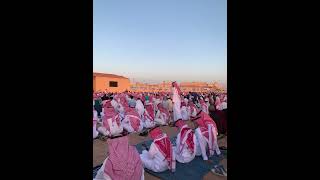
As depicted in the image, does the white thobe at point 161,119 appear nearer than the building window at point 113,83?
Yes

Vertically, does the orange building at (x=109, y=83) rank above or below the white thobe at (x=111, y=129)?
above

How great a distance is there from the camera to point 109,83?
26.2m

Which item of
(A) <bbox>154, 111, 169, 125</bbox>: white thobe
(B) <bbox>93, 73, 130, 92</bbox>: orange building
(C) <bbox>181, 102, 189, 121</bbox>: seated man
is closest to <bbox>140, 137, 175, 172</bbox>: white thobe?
(A) <bbox>154, 111, 169, 125</bbox>: white thobe

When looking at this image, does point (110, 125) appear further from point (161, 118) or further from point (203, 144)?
point (203, 144)

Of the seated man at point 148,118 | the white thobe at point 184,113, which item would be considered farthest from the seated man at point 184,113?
the seated man at point 148,118

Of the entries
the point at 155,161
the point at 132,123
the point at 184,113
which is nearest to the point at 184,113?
the point at 184,113

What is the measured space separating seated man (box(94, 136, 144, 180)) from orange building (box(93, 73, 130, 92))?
20684mm

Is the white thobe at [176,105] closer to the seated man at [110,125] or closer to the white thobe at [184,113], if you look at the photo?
the white thobe at [184,113]

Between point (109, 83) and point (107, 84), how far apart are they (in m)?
0.37

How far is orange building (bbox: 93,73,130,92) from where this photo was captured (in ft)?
80.5

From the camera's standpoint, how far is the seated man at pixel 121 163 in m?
2.93

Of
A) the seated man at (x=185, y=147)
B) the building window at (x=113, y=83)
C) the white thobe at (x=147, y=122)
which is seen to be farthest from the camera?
the building window at (x=113, y=83)
